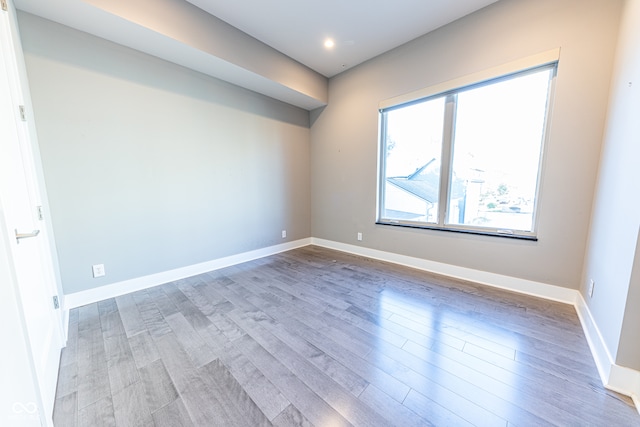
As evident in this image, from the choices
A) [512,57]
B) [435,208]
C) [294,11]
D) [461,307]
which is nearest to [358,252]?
[435,208]

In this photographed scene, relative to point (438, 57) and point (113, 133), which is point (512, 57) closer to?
point (438, 57)

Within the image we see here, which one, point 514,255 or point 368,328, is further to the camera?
point 514,255

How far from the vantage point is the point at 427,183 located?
304cm

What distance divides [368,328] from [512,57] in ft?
9.67

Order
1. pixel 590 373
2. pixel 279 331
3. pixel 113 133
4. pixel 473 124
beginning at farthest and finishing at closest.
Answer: pixel 473 124, pixel 113 133, pixel 279 331, pixel 590 373

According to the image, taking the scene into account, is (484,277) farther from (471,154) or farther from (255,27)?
(255,27)

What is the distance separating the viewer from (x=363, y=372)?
4.55 feet

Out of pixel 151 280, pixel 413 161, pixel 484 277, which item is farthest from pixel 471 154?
pixel 151 280

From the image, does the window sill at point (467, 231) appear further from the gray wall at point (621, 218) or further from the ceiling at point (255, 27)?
the ceiling at point (255, 27)

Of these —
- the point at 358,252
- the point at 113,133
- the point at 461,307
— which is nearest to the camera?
the point at 461,307

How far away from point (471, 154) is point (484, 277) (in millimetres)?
1433

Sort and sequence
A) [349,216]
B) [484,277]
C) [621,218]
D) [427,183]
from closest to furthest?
[621,218] → [484,277] → [427,183] → [349,216]

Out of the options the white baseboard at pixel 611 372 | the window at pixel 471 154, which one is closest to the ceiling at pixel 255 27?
the window at pixel 471 154

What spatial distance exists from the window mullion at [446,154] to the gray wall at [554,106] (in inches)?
10.1
